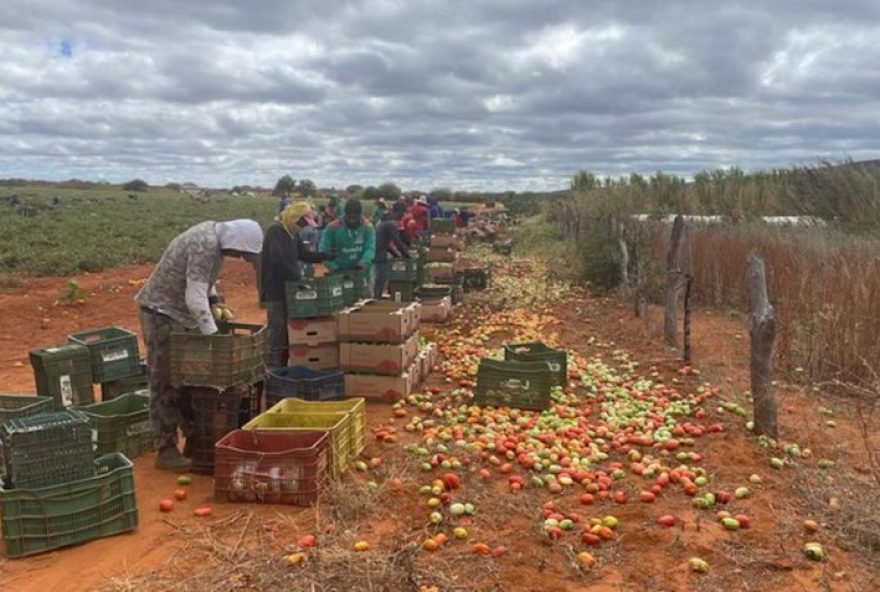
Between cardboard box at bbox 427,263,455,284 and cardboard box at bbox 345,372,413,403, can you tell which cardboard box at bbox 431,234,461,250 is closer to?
cardboard box at bbox 427,263,455,284

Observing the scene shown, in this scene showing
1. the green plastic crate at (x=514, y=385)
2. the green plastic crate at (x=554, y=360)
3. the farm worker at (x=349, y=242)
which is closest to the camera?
the green plastic crate at (x=514, y=385)

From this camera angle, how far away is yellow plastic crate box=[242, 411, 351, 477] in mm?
5461

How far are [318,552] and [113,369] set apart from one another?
3686mm

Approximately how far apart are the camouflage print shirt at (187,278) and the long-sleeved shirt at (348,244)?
3.97 metres

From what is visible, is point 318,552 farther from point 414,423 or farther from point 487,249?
point 487,249

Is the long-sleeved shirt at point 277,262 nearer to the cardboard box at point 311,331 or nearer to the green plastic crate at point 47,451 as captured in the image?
the cardboard box at point 311,331

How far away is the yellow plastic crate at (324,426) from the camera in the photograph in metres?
5.46

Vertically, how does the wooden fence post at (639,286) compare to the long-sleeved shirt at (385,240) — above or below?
below

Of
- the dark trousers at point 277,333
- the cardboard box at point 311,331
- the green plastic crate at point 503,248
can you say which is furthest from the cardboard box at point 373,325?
the green plastic crate at point 503,248

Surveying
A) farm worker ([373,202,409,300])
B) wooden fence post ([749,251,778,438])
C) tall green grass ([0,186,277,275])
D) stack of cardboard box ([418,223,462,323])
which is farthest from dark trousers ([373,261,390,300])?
tall green grass ([0,186,277,275])

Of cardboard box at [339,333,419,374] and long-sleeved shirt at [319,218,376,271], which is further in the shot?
long-sleeved shirt at [319,218,376,271]

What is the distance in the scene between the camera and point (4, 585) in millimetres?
4074

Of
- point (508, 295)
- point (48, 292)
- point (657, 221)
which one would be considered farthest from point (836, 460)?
point (48, 292)

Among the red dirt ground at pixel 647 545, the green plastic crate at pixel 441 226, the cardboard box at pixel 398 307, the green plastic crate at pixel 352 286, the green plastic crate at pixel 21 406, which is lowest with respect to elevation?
the red dirt ground at pixel 647 545
